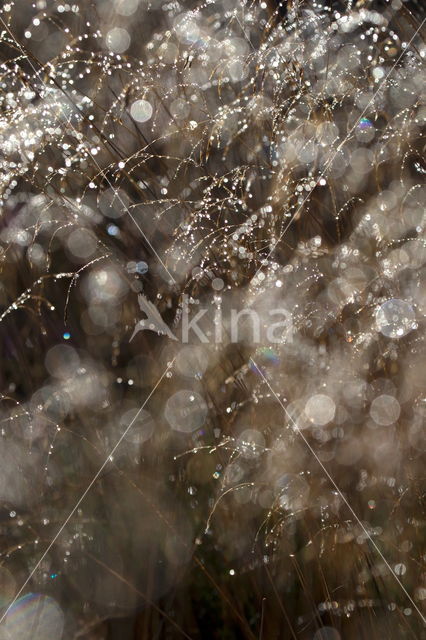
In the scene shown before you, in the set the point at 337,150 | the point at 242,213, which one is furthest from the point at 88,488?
the point at 337,150

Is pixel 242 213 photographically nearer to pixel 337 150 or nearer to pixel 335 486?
pixel 337 150

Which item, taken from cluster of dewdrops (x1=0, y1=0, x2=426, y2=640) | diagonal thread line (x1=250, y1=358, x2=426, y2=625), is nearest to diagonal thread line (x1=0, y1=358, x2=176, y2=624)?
cluster of dewdrops (x1=0, y1=0, x2=426, y2=640)

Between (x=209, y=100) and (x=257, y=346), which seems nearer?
(x=257, y=346)

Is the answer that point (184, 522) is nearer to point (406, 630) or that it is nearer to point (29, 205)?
point (406, 630)

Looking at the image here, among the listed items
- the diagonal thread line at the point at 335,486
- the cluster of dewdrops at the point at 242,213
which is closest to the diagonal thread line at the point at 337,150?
the cluster of dewdrops at the point at 242,213

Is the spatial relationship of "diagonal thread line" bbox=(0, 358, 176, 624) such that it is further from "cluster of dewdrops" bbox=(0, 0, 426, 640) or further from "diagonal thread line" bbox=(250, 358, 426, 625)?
"diagonal thread line" bbox=(250, 358, 426, 625)

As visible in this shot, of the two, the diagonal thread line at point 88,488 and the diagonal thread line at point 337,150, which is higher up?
the diagonal thread line at point 337,150

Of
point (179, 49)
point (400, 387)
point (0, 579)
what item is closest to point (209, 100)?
point (179, 49)

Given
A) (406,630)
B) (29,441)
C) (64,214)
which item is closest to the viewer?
(406,630)

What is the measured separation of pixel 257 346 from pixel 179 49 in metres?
0.55

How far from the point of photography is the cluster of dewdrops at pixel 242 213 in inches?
35.0

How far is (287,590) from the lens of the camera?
2.60 ft

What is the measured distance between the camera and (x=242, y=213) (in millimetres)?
1039

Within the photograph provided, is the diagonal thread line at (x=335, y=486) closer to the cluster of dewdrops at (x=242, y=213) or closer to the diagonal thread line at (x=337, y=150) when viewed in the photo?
the cluster of dewdrops at (x=242, y=213)
